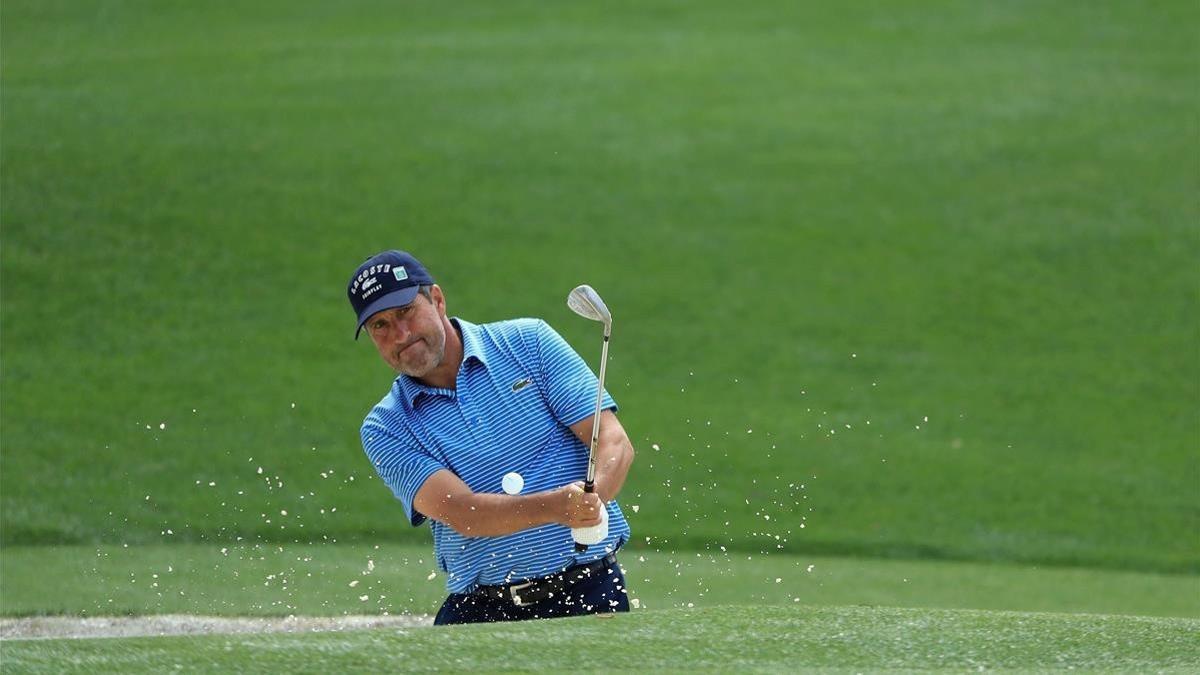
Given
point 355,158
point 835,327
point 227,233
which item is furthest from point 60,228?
point 835,327

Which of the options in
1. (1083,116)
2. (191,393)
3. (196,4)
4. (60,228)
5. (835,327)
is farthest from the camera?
(196,4)

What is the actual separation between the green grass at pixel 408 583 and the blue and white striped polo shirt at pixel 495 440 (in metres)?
2.51

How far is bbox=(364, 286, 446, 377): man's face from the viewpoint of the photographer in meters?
4.68

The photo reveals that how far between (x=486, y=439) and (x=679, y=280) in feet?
27.9

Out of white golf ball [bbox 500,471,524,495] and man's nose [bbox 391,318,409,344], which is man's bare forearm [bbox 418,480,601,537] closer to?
white golf ball [bbox 500,471,524,495]


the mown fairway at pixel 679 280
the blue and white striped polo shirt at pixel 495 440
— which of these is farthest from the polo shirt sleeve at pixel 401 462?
the mown fairway at pixel 679 280

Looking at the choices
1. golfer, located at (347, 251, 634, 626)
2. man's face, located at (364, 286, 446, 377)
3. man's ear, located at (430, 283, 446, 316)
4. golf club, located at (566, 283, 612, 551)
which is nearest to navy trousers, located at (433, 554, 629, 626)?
golfer, located at (347, 251, 634, 626)

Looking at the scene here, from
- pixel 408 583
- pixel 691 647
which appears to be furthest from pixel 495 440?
pixel 408 583

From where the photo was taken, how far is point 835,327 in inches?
488

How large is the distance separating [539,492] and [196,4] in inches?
656

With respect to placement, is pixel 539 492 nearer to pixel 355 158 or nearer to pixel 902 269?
pixel 902 269

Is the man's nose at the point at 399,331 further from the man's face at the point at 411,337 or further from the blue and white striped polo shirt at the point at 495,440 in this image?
the blue and white striped polo shirt at the point at 495,440

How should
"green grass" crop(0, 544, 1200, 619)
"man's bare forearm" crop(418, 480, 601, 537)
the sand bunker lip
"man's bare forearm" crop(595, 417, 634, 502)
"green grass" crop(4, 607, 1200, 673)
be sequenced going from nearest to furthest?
"green grass" crop(4, 607, 1200, 673)
"man's bare forearm" crop(418, 480, 601, 537)
"man's bare forearm" crop(595, 417, 634, 502)
the sand bunker lip
"green grass" crop(0, 544, 1200, 619)

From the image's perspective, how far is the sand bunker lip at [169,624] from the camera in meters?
6.92
